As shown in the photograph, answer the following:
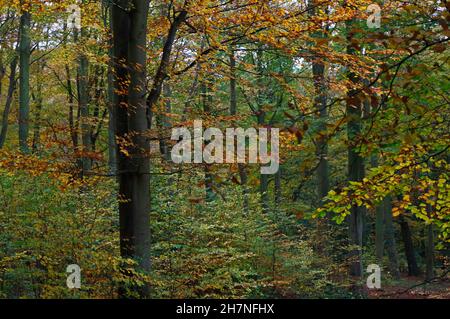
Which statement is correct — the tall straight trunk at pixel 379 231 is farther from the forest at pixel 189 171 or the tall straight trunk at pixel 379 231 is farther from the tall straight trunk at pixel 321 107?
the forest at pixel 189 171

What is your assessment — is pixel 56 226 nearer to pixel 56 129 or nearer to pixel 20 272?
pixel 20 272

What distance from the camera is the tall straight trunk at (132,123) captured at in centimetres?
732

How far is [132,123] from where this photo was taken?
7406 mm

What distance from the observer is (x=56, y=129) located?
8.52 m

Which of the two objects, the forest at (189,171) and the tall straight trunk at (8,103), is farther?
the tall straight trunk at (8,103)

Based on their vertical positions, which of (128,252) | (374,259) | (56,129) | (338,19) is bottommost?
(374,259)

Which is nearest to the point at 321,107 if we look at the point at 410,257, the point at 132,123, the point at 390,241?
the point at 132,123

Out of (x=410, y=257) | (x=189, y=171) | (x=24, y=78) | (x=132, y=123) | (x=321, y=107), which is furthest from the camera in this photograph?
(x=410, y=257)

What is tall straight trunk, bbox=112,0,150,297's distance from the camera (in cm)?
732

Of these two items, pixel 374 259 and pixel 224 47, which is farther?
pixel 374 259

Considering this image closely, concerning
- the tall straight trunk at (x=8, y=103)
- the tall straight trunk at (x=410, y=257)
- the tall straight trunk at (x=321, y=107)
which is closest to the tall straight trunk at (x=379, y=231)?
the tall straight trunk at (x=410, y=257)

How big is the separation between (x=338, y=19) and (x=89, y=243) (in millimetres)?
5282

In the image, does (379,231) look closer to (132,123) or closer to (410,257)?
(410,257)
